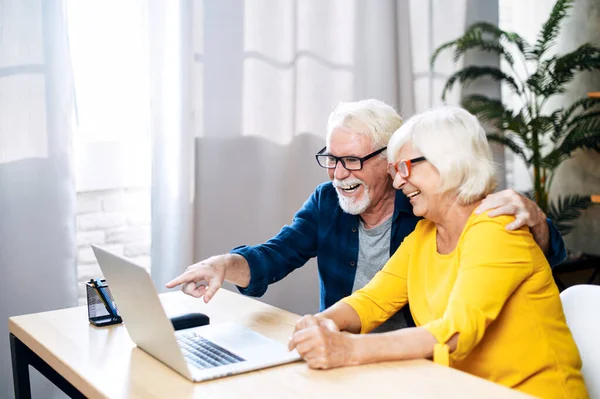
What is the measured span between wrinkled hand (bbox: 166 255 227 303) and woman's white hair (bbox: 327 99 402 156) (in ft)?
1.68

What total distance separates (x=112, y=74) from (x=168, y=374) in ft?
6.35

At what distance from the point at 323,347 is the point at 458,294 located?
31 cm

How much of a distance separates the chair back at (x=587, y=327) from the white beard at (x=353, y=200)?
2.07 ft

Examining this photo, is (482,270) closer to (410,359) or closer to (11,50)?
(410,359)

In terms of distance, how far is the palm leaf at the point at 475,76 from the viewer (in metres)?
4.27

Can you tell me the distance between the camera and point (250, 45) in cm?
Result: 361

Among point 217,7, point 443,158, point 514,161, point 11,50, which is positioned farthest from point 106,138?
point 514,161

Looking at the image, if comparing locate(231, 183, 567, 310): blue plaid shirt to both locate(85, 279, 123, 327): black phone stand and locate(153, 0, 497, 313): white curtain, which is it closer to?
locate(85, 279, 123, 327): black phone stand

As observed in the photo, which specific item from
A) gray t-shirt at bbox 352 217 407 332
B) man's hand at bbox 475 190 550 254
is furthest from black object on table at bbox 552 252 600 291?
man's hand at bbox 475 190 550 254

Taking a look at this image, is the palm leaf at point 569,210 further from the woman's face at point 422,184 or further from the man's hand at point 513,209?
the woman's face at point 422,184

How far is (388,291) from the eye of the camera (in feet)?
6.51

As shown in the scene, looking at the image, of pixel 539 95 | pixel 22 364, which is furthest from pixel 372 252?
pixel 539 95

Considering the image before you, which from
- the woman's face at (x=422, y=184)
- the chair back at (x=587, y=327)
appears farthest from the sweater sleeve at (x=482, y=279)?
the chair back at (x=587, y=327)

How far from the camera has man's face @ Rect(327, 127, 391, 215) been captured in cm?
228
